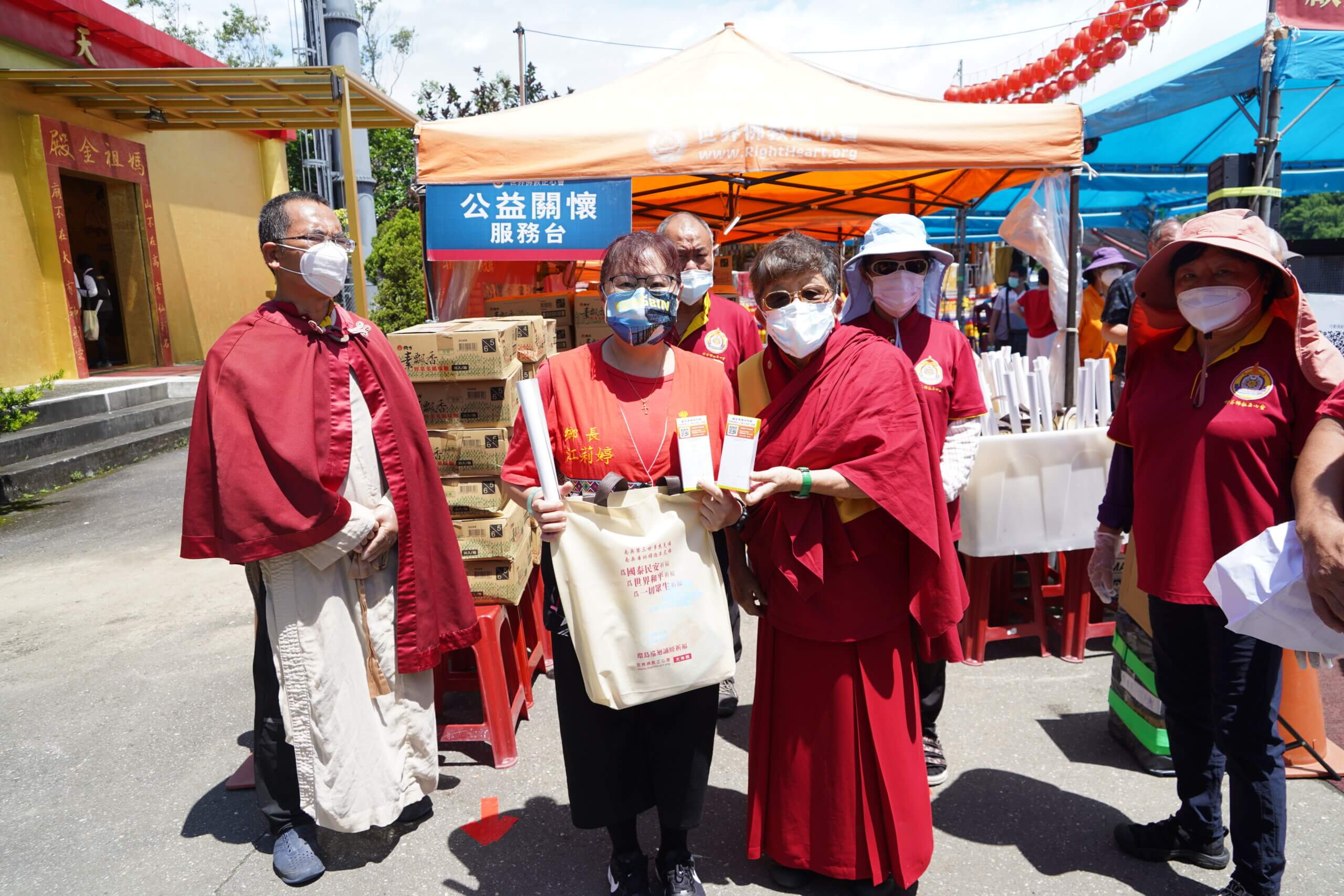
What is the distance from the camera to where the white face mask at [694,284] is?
12.3 ft

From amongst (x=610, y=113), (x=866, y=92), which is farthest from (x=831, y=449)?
(x=866, y=92)

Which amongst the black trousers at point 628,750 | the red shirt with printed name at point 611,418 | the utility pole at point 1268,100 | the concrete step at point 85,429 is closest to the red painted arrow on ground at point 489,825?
the black trousers at point 628,750

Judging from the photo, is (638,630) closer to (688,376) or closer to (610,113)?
(688,376)

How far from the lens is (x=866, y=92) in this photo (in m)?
5.24

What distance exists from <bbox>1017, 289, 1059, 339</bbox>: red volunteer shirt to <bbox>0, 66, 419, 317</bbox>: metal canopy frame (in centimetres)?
587

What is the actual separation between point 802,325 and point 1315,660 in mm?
1412

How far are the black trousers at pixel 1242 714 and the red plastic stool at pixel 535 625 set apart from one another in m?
2.55

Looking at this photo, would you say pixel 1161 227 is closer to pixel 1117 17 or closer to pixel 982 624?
pixel 982 624

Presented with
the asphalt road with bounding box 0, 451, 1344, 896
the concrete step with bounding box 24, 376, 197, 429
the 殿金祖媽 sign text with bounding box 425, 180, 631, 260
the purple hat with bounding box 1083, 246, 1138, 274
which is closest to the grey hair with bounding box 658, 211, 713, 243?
the 殿金祖媽 sign text with bounding box 425, 180, 631, 260

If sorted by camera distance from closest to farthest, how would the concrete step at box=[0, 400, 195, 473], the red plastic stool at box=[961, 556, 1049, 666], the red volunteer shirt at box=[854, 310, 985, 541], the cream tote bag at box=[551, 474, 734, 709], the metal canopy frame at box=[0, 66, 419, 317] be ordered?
the cream tote bag at box=[551, 474, 734, 709] → the red volunteer shirt at box=[854, 310, 985, 541] → the red plastic stool at box=[961, 556, 1049, 666] → the metal canopy frame at box=[0, 66, 419, 317] → the concrete step at box=[0, 400, 195, 473]

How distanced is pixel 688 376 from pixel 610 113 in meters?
3.25

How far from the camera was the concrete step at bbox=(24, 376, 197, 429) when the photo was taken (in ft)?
29.1

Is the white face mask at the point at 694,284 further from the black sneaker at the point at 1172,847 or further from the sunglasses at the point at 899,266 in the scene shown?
the black sneaker at the point at 1172,847

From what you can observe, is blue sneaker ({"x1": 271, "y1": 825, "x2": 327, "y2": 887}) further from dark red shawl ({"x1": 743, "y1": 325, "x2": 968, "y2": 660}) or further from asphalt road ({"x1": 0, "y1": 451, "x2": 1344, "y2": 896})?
dark red shawl ({"x1": 743, "y1": 325, "x2": 968, "y2": 660})
